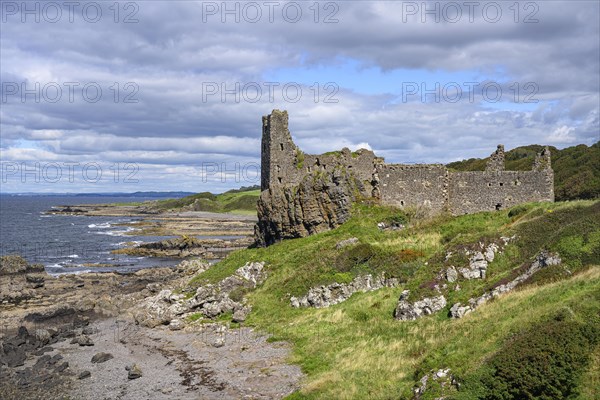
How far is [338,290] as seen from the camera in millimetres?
36406

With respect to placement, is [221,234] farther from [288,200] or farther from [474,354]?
[474,354]

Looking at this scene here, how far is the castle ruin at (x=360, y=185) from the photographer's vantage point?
46.6 m

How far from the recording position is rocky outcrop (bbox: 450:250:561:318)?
25875mm

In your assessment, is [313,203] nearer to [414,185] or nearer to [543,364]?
[414,185]

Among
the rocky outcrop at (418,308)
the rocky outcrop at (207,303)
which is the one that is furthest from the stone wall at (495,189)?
the rocky outcrop at (418,308)

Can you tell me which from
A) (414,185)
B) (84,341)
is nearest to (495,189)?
(414,185)

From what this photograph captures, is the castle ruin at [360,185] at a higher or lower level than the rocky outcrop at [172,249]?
higher

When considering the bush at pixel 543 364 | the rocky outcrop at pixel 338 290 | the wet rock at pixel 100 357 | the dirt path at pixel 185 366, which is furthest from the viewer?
the rocky outcrop at pixel 338 290

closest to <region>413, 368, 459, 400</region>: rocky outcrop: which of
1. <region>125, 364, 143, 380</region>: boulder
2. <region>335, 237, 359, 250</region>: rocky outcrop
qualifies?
<region>125, 364, 143, 380</region>: boulder

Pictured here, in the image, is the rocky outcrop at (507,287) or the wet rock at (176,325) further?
the wet rock at (176,325)

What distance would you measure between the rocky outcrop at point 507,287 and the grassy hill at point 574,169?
3656cm

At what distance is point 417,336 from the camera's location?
25297mm

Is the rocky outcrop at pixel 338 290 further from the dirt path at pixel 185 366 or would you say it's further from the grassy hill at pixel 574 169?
the grassy hill at pixel 574 169

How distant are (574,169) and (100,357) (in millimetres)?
70428
